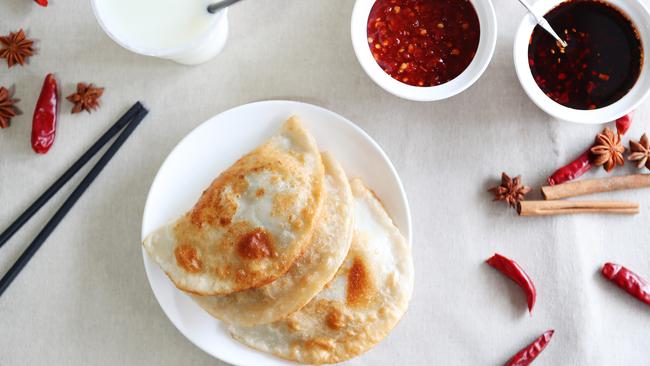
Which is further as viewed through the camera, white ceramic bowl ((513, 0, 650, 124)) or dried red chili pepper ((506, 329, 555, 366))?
dried red chili pepper ((506, 329, 555, 366))

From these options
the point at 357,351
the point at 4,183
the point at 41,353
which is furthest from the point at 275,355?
the point at 4,183

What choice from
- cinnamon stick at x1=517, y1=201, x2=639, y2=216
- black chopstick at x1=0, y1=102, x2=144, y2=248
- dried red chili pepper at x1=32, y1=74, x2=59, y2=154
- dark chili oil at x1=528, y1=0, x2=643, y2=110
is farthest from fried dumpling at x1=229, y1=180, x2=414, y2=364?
dried red chili pepper at x1=32, y1=74, x2=59, y2=154

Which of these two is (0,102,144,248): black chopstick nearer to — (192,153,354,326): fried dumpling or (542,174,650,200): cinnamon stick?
(192,153,354,326): fried dumpling

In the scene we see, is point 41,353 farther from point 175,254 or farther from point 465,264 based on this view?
point 465,264

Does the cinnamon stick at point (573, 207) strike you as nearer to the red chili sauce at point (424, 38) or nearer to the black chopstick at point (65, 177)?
the red chili sauce at point (424, 38)

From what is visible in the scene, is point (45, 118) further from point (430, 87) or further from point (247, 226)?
point (430, 87)

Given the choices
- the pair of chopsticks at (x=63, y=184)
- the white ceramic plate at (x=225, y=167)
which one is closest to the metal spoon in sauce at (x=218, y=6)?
the white ceramic plate at (x=225, y=167)

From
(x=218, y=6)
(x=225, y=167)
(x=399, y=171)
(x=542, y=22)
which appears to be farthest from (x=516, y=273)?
(x=218, y=6)

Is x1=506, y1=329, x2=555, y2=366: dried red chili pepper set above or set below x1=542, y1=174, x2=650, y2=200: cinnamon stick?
below
